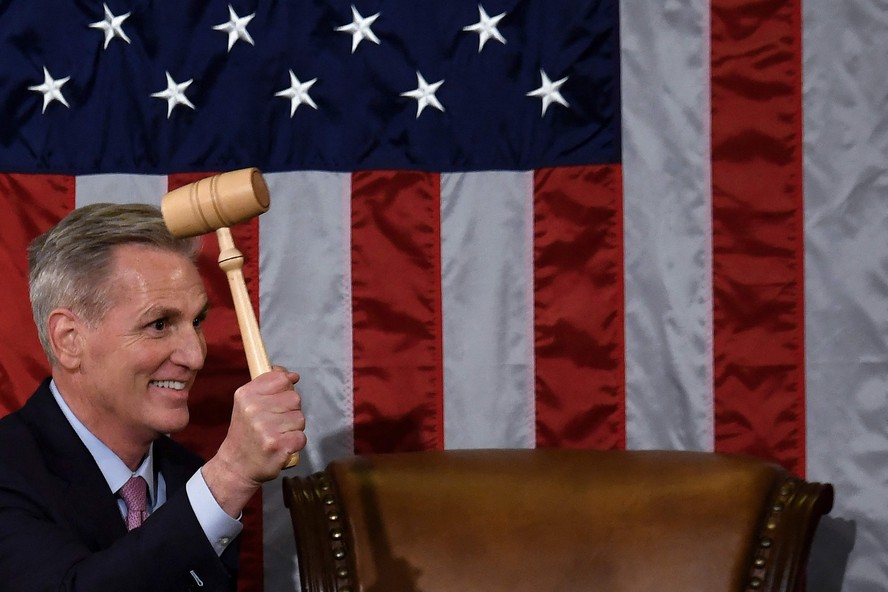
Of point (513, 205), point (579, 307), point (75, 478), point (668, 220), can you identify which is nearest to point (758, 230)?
point (668, 220)

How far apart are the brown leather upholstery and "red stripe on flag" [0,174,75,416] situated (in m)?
0.81

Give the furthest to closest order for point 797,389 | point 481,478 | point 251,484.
Answer: point 797,389, point 481,478, point 251,484

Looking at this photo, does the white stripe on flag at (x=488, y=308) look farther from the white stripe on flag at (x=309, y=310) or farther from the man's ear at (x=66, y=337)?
the man's ear at (x=66, y=337)

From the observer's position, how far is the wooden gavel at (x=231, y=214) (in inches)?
66.8

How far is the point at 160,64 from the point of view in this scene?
271cm

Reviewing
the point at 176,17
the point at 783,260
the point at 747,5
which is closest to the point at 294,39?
the point at 176,17

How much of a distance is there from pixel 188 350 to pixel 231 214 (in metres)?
0.51

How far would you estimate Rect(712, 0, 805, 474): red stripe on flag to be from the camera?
2.56m

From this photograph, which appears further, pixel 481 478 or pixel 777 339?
pixel 777 339

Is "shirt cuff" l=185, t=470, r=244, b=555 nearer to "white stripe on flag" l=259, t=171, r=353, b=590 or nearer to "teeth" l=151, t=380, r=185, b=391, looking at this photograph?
"teeth" l=151, t=380, r=185, b=391

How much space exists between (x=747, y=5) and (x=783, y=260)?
1.89 feet

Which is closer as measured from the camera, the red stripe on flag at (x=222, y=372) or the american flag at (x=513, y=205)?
the american flag at (x=513, y=205)

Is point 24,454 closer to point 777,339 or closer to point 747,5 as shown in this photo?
point 777,339

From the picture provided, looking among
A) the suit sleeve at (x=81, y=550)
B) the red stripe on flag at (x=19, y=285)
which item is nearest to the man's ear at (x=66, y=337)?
the suit sleeve at (x=81, y=550)
